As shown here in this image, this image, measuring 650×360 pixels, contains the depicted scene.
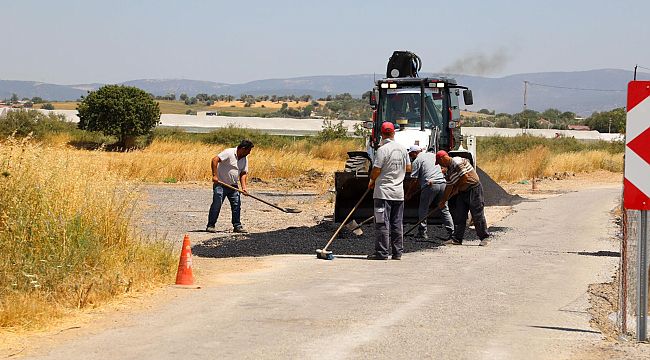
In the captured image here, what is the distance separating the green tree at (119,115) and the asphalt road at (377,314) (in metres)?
42.2

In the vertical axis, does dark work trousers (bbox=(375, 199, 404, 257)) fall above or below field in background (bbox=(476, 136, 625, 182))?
above

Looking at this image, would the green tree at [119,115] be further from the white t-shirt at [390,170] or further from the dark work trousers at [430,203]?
the white t-shirt at [390,170]

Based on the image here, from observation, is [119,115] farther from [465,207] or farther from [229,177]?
[465,207]

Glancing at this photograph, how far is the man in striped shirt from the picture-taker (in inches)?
679

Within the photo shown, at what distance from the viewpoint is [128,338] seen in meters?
8.85

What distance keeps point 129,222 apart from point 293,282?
2346 millimetres

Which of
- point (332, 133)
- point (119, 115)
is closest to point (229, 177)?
point (119, 115)

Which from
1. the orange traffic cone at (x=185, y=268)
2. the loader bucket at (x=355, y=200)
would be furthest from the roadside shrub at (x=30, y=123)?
the orange traffic cone at (x=185, y=268)

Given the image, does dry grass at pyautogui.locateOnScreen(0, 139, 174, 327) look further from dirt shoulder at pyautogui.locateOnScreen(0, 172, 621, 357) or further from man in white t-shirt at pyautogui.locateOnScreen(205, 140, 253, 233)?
man in white t-shirt at pyautogui.locateOnScreen(205, 140, 253, 233)

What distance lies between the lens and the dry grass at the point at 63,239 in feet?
34.2

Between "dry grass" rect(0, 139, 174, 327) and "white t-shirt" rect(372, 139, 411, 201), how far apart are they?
3.48 meters

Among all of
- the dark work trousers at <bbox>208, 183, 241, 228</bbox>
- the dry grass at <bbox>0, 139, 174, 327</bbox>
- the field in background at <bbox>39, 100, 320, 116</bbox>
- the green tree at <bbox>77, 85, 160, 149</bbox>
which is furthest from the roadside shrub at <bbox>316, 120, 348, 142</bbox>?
the field in background at <bbox>39, 100, 320, 116</bbox>

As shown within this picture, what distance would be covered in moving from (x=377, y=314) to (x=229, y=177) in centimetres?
908

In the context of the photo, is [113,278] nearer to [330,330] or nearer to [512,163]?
[330,330]
